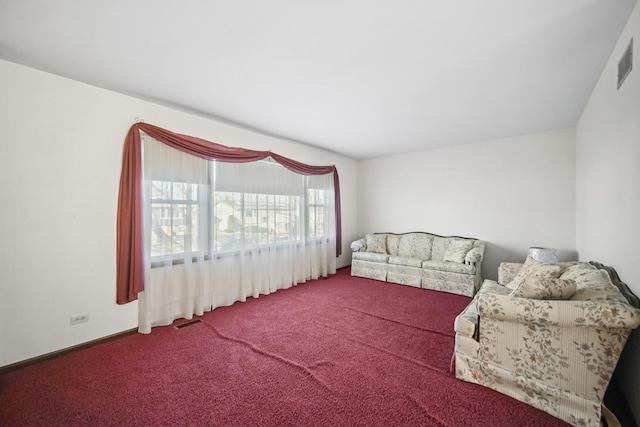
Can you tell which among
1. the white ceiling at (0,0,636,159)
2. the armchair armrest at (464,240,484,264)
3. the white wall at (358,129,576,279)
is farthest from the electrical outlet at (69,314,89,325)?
the white wall at (358,129,576,279)

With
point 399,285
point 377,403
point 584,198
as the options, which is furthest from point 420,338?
point 584,198

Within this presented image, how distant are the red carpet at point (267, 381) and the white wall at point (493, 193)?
241cm

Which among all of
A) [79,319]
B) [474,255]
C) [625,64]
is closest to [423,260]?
[474,255]

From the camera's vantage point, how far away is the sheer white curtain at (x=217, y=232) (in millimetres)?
2902

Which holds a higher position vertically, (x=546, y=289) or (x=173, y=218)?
(x=173, y=218)

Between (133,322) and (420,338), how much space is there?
10.1ft

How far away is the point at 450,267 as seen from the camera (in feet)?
13.7

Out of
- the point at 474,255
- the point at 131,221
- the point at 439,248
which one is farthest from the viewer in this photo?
the point at 439,248

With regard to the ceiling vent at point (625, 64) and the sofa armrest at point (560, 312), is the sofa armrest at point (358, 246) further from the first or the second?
the ceiling vent at point (625, 64)

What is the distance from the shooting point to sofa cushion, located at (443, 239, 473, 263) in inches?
171

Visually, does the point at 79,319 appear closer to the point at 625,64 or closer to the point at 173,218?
the point at 173,218

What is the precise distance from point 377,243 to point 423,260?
1.06 metres

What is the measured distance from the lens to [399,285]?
15.1 feet

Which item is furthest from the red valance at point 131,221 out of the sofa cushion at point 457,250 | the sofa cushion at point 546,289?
the sofa cushion at point 457,250
